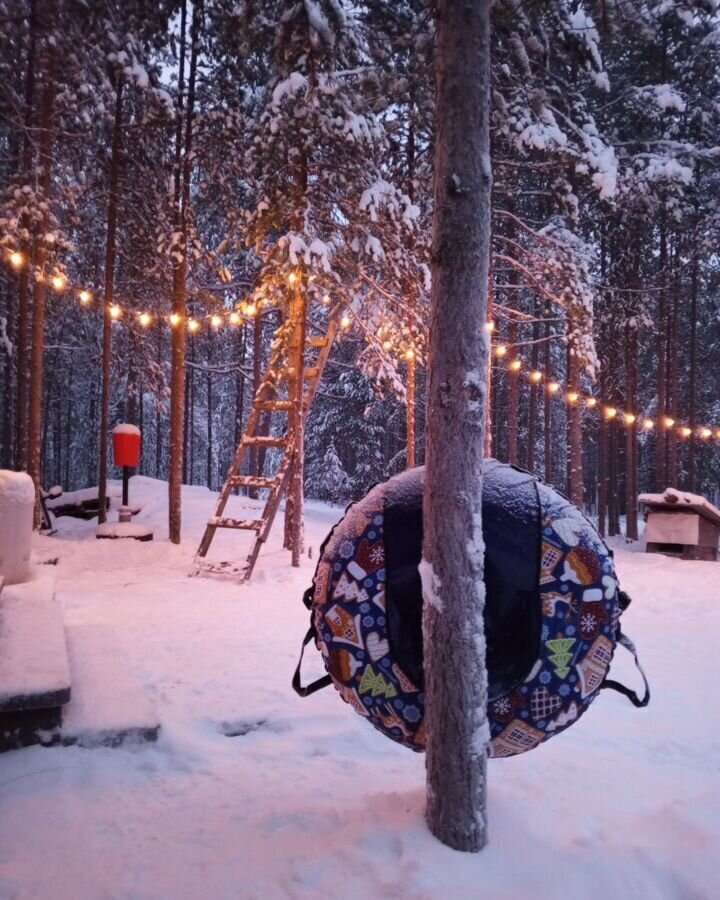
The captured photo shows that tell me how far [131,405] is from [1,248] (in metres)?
12.4

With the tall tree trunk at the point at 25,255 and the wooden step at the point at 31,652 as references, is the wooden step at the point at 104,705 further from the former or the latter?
the tall tree trunk at the point at 25,255

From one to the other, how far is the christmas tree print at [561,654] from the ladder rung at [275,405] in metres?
8.31

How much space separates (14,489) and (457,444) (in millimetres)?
5579

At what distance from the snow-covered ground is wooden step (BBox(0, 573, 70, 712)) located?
321 millimetres

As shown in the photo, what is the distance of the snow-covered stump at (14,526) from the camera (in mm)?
6465

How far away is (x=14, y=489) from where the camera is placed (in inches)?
259

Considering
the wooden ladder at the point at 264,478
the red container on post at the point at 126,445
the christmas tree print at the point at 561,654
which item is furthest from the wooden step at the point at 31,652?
the red container on post at the point at 126,445

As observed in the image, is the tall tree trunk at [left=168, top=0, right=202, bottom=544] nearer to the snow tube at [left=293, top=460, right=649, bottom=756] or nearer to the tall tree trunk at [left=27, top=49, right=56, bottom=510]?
the tall tree trunk at [left=27, top=49, right=56, bottom=510]

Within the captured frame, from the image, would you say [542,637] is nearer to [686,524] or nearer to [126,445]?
[126,445]

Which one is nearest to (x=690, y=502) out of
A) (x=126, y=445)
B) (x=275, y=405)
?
(x=275, y=405)

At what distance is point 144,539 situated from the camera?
39.1ft

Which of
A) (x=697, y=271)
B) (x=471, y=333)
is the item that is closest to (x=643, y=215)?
(x=697, y=271)

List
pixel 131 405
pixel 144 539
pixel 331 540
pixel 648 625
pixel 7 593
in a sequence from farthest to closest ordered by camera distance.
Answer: pixel 131 405 → pixel 144 539 → pixel 648 625 → pixel 7 593 → pixel 331 540

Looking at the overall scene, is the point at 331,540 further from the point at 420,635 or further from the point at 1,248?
the point at 1,248
